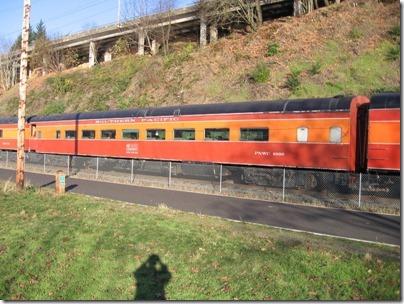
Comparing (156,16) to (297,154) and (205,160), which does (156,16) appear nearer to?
(205,160)

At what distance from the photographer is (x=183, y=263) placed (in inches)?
292

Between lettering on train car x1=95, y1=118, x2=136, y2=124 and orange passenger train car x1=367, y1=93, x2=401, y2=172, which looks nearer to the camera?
orange passenger train car x1=367, y1=93, x2=401, y2=172

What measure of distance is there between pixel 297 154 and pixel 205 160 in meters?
4.64

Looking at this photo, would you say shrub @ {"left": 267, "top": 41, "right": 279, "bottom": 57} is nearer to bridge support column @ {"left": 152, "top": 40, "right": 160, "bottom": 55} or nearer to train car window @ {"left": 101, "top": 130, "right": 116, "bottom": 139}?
train car window @ {"left": 101, "top": 130, "right": 116, "bottom": 139}

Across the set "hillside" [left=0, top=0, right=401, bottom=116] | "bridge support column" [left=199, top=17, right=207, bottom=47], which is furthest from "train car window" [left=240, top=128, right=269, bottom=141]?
"bridge support column" [left=199, top=17, right=207, bottom=47]

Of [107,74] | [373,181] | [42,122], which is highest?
[107,74]

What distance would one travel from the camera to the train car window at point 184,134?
796 inches

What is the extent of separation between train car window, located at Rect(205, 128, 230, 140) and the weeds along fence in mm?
1863

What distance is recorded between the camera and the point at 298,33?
113 feet

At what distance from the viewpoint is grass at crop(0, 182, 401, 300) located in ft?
20.5

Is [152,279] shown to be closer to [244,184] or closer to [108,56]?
[244,184]

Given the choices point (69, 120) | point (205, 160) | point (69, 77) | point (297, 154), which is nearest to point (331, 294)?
point (297, 154)

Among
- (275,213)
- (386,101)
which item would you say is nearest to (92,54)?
(386,101)

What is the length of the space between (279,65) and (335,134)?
56.2ft
